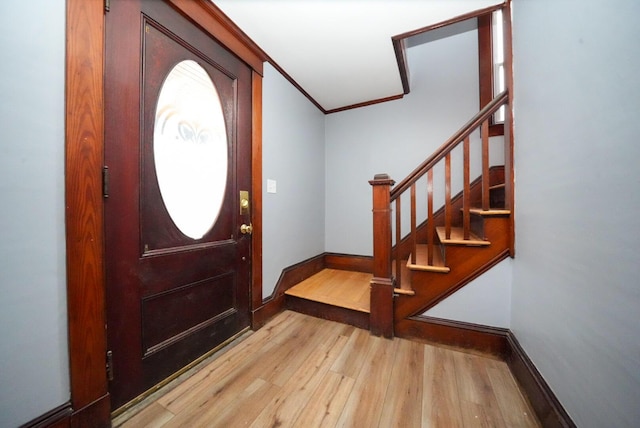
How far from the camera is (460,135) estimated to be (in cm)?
153

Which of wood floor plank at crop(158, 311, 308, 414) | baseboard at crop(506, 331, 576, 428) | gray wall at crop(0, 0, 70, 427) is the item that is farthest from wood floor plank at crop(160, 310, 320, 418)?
baseboard at crop(506, 331, 576, 428)

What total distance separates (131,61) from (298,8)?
106cm

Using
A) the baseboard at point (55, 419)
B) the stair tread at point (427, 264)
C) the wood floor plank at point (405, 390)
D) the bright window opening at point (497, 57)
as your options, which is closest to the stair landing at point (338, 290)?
the wood floor plank at point (405, 390)

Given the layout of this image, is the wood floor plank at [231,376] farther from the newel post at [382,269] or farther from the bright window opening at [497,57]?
the bright window opening at [497,57]

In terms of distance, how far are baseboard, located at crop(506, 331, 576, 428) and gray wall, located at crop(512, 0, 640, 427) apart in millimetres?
44

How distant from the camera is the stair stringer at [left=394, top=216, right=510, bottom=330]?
142cm

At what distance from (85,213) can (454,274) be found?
2.12 meters

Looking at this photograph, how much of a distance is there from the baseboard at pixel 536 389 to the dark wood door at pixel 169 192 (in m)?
1.78

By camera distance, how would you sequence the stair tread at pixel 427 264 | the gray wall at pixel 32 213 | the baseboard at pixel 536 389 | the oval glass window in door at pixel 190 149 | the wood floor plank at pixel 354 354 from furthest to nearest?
1. the stair tread at pixel 427 264
2. the wood floor plank at pixel 354 354
3. the oval glass window in door at pixel 190 149
4. the baseboard at pixel 536 389
5. the gray wall at pixel 32 213

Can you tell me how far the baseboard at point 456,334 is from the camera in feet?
4.62

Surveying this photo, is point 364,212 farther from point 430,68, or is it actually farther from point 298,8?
point 298,8

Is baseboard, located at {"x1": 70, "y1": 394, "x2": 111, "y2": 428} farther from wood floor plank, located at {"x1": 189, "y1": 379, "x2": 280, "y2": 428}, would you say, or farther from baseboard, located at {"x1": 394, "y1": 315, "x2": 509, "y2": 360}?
baseboard, located at {"x1": 394, "y1": 315, "x2": 509, "y2": 360}

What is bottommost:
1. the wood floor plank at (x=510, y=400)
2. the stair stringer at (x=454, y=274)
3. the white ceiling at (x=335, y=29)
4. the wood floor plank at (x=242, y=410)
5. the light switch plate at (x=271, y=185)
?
the wood floor plank at (x=242, y=410)

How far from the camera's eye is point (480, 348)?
4.73 ft
